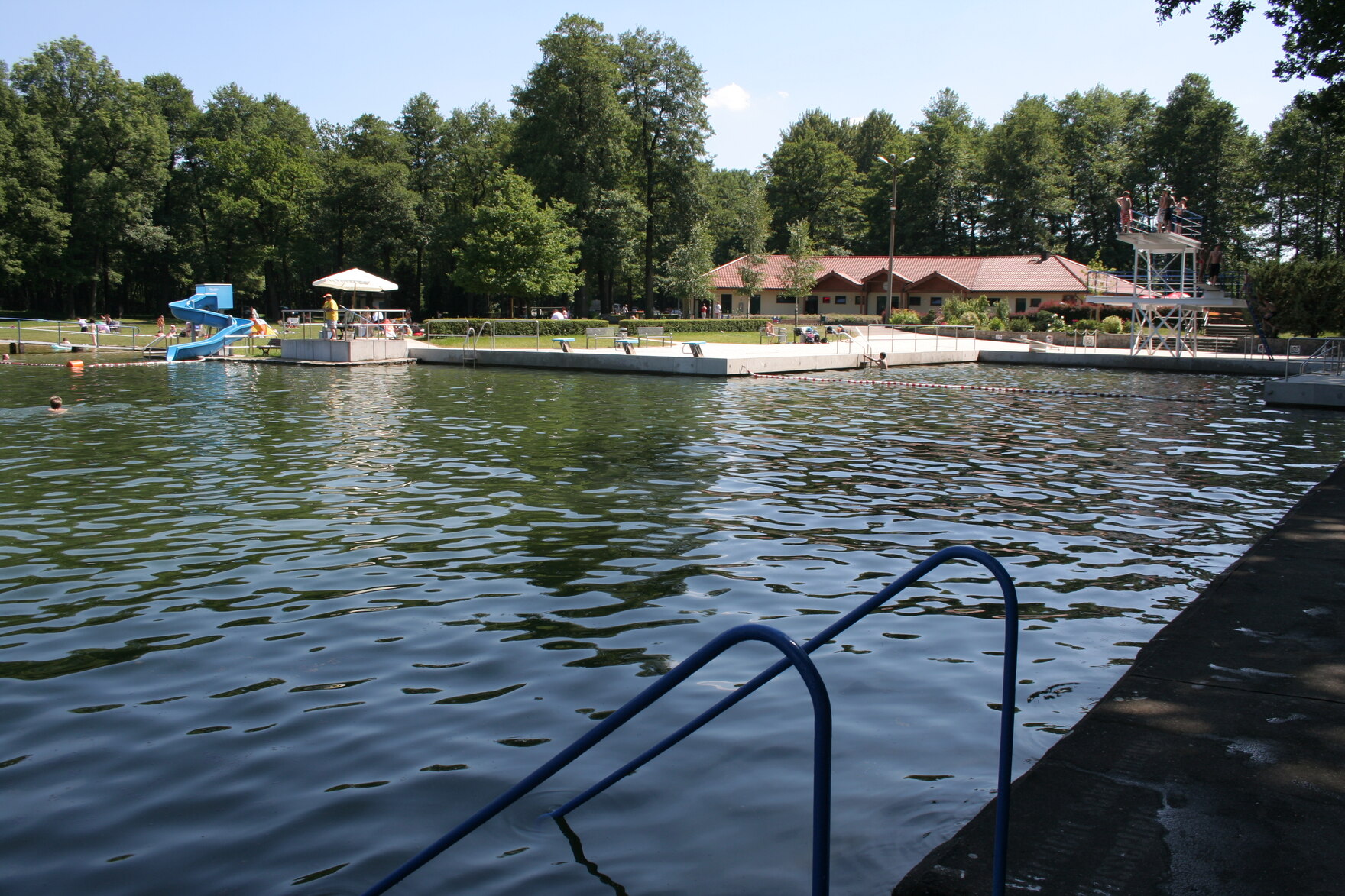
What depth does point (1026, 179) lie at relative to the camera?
82.1m

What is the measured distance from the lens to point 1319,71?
2172cm

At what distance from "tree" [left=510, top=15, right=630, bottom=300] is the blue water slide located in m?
25.9

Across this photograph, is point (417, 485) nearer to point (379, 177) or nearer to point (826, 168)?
point (379, 177)

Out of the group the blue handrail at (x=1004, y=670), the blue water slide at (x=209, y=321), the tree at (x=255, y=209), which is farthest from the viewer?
the tree at (x=255, y=209)

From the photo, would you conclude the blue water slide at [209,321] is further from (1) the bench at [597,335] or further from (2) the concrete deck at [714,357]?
(1) the bench at [597,335]

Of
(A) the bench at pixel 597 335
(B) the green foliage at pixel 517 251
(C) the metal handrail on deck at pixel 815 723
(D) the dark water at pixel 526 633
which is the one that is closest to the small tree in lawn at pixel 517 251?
→ (B) the green foliage at pixel 517 251

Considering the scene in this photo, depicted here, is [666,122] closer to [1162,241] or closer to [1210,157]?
[1162,241]

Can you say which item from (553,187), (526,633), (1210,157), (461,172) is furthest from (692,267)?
(526,633)

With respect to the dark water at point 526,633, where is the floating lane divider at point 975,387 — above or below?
above

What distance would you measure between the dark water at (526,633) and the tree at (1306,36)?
894 cm

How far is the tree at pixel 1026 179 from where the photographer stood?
81.2 meters

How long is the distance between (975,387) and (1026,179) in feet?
196

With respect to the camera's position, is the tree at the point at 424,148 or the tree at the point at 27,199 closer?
the tree at the point at 27,199

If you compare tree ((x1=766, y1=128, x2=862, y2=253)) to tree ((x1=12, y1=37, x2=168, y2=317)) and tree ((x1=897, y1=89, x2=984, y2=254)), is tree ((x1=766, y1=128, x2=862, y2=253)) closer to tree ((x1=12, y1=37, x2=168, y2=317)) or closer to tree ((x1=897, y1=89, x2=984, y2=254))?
tree ((x1=897, y1=89, x2=984, y2=254))
